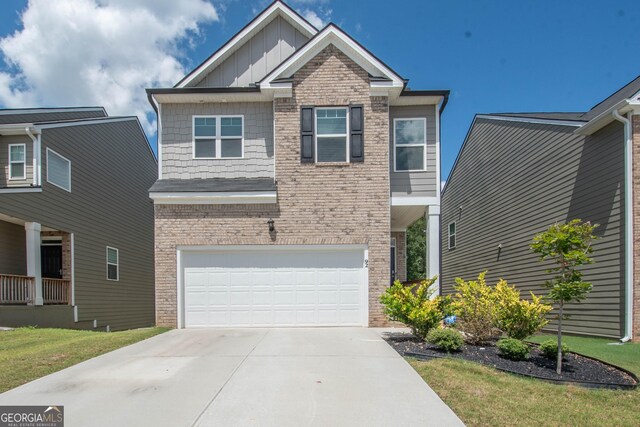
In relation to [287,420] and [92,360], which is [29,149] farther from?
[287,420]

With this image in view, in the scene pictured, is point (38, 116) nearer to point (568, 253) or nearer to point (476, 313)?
point (476, 313)

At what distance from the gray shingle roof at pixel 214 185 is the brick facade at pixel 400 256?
5.38m

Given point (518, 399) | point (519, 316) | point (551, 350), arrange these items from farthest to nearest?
point (519, 316) → point (551, 350) → point (518, 399)

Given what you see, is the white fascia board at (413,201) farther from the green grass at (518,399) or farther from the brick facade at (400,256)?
the green grass at (518,399)

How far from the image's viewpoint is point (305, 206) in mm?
12148

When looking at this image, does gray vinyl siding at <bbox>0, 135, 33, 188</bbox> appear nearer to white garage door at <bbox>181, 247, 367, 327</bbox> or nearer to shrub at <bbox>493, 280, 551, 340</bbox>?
white garage door at <bbox>181, 247, 367, 327</bbox>

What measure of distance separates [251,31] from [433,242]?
7.93m

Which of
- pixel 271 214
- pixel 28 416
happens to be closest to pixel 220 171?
pixel 271 214

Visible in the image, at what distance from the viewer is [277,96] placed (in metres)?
12.3

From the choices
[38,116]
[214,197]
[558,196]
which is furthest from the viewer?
[38,116]

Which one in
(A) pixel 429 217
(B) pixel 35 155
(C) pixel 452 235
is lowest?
(C) pixel 452 235

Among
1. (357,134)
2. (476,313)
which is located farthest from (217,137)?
(476,313)

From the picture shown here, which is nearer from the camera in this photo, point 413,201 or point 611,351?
point 611,351

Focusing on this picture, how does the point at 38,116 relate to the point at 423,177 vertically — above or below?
above
